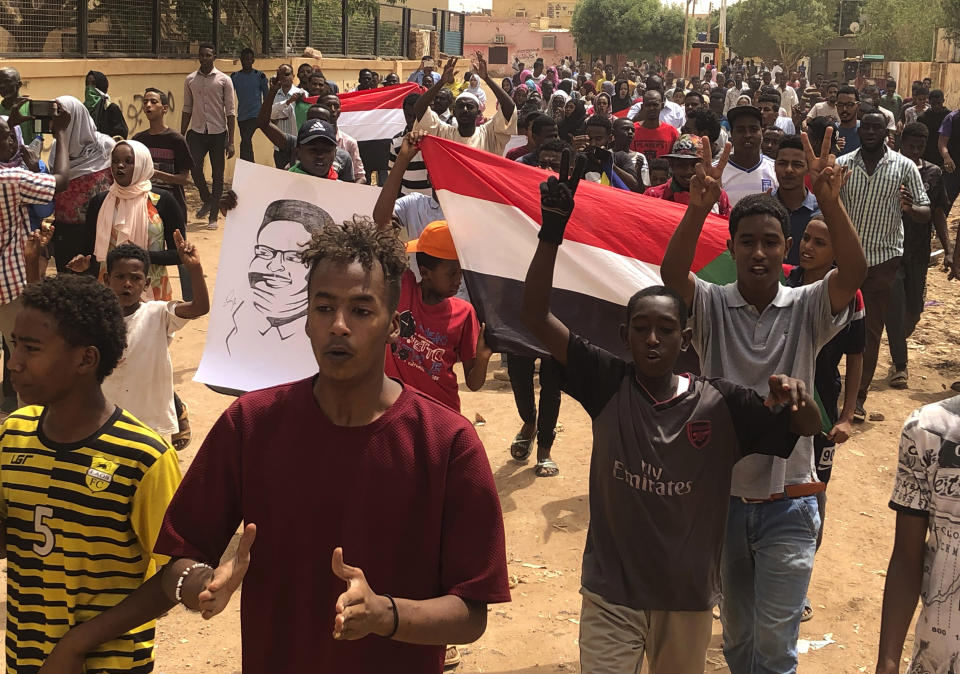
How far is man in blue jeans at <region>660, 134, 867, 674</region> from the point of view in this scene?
161 inches

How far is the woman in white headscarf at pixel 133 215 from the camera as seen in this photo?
22.8 feet

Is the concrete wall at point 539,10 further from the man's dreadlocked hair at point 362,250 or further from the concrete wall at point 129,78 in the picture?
the man's dreadlocked hair at point 362,250

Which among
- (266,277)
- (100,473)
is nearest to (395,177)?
(266,277)

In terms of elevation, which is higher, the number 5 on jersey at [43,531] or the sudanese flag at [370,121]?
the sudanese flag at [370,121]

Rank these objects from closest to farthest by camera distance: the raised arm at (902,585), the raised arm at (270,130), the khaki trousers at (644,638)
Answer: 1. the raised arm at (902,585)
2. the khaki trousers at (644,638)
3. the raised arm at (270,130)

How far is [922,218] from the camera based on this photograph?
27.9ft

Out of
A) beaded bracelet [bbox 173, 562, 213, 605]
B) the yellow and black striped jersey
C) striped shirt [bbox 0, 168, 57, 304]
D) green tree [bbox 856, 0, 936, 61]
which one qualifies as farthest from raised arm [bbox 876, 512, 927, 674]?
green tree [bbox 856, 0, 936, 61]

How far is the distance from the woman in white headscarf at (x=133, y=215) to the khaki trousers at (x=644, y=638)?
400 centimetres

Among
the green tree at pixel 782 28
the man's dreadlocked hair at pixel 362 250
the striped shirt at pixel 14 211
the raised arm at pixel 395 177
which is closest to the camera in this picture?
the man's dreadlocked hair at pixel 362 250

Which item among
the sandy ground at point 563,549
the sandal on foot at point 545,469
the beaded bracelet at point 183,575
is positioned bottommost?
the sandy ground at point 563,549

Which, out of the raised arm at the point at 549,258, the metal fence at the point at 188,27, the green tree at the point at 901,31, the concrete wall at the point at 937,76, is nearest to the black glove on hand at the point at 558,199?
the raised arm at the point at 549,258

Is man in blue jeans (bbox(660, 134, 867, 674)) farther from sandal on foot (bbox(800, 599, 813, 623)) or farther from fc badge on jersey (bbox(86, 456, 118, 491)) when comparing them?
fc badge on jersey (bbox(86, 456, 118, 491))

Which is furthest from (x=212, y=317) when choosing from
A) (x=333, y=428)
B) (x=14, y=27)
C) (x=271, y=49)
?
(x=271, y=49)

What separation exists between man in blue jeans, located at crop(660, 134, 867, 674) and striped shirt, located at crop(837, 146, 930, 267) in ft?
15.1
